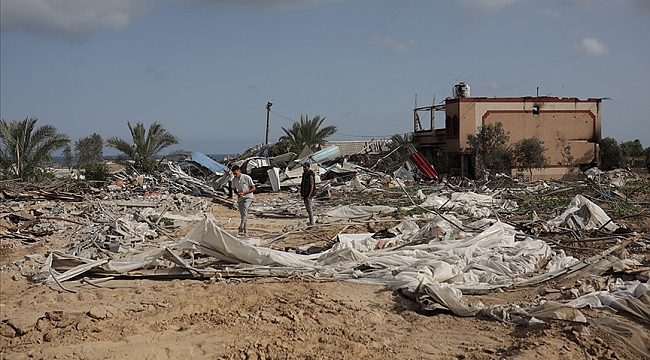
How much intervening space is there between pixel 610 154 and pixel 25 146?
27268mm

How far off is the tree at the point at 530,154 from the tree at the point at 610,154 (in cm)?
420

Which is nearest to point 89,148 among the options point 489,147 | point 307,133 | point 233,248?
point 307,133

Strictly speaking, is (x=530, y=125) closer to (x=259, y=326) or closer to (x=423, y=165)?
(x=423, y=165)

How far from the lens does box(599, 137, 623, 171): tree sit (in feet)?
98.4

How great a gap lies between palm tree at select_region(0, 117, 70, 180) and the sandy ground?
16003mm

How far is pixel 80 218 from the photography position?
44.1ft

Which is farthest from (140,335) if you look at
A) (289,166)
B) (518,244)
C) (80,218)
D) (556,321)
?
(289,166)

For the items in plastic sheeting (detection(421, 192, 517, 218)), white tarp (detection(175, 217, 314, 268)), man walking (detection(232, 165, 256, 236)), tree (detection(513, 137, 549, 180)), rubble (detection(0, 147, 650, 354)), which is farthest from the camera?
tree (detection(513, 137, 549, 180))

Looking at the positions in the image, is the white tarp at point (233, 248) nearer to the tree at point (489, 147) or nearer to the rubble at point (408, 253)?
the rubble at point (408, 253)

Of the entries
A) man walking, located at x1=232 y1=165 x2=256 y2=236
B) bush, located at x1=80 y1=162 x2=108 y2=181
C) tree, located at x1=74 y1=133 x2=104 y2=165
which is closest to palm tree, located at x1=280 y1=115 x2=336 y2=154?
bush, located at x1=80 y1=162 x2=108 y2=181

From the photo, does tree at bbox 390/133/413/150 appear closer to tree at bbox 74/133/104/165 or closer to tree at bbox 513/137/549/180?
tree at bbox 513/137/549/180

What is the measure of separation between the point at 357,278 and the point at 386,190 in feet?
41.3

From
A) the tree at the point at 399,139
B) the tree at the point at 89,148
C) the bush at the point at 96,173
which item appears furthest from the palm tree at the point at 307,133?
the tree at the point at 89,148

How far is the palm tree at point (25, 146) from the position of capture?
845 inches
